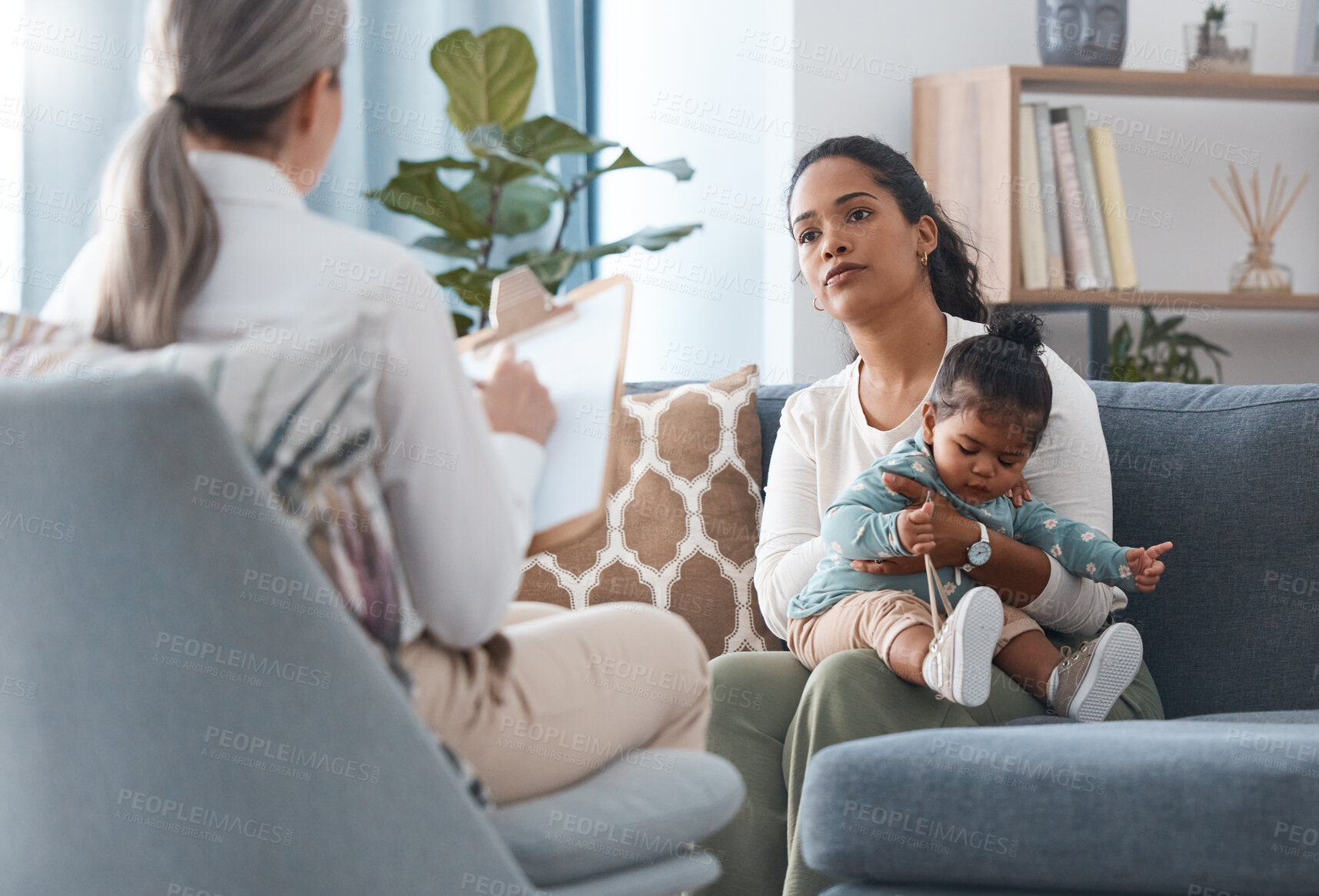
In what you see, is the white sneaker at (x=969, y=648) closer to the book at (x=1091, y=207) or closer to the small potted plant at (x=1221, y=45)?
the book at (x=1091, y=207)

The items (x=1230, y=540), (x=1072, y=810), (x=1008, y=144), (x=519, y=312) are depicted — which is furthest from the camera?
(x=1008, y=144)

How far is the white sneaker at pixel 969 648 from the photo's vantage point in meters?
1.24

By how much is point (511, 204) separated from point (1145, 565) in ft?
4.47

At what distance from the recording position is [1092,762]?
1.10 m

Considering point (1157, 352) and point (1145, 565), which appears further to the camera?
point (1157, 352)

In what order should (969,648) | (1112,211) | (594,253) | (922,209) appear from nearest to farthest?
(969,648), (922,209), (594,253), (1112,211)

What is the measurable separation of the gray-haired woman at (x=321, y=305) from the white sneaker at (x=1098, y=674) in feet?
2.74

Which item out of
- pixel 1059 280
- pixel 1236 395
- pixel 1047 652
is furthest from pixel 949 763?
pixel 1059 280

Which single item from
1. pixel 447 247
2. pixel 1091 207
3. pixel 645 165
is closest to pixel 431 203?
pixel 447 247


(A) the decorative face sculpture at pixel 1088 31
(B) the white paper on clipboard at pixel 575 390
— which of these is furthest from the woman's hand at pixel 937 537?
(A) the decorative face sculpture at pixel 1088 31

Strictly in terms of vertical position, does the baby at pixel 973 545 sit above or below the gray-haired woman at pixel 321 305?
below

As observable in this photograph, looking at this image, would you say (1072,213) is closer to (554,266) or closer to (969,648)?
(554,266)

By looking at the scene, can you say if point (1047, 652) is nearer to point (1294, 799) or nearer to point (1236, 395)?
point (1294, 799)

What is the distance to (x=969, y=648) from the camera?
1.24 meters
